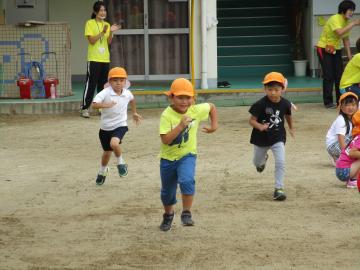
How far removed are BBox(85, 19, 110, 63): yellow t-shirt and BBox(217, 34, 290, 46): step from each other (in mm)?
5573

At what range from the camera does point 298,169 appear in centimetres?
1113

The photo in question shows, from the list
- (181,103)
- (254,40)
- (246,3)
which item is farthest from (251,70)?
(181,103)

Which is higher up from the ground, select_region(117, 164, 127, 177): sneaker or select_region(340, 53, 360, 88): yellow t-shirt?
select_region(340, 53, 360, 88): yellow t-shirt

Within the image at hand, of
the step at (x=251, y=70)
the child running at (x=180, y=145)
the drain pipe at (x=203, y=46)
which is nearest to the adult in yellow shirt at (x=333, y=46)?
the drain pipe at (x=203, y=46)

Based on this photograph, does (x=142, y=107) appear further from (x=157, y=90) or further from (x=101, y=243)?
(x=101, y=243)

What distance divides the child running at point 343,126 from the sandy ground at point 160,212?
32 centimetres

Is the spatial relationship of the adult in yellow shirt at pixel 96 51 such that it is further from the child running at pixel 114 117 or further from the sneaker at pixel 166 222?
the sneaker at pixel 166 222

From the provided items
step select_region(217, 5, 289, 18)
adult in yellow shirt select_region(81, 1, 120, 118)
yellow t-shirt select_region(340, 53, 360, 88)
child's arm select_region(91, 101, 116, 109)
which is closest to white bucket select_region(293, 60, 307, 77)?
step select_region(217, 5, 289, 18)

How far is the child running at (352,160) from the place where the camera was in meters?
8.94

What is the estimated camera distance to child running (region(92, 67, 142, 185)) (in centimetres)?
1043

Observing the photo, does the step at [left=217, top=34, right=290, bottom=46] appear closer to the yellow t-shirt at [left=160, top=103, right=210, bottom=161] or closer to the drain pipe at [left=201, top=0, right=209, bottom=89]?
the drain pipe at [left=201, top=0, right=209, bottom=89]

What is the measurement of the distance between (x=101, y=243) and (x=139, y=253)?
47 cm

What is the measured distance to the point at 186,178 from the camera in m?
8.03

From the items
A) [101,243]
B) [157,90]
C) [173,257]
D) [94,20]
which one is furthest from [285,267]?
[157,90]
